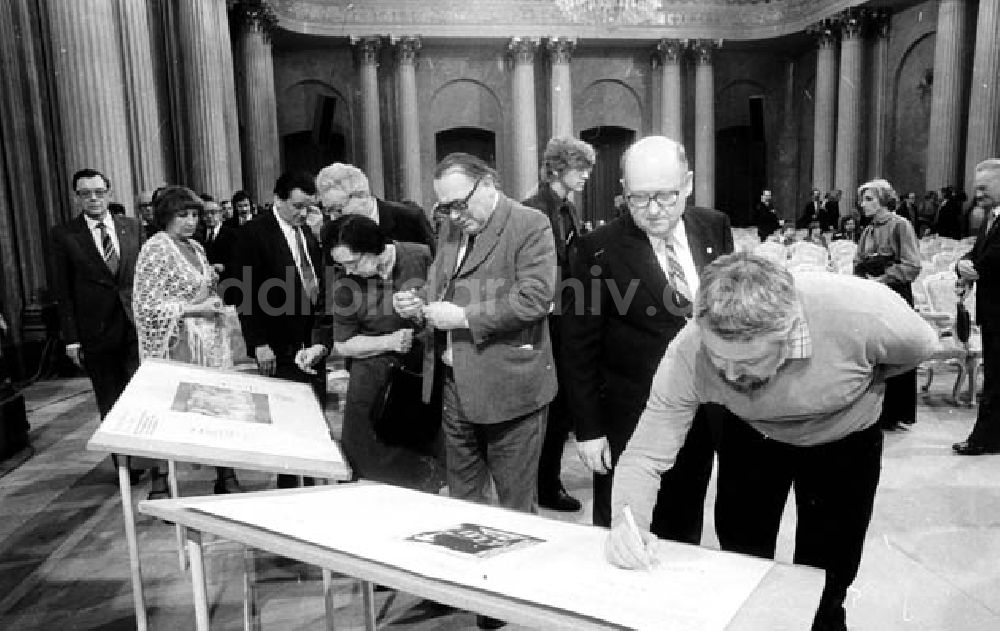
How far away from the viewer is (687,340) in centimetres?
179

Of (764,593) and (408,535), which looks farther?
(408,535)

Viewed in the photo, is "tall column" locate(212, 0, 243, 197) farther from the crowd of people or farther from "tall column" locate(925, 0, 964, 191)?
"tall column" locate(925, 0, 964, 191)

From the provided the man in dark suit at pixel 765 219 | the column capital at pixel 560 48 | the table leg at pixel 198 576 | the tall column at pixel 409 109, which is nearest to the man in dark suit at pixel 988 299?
the table leg at pixel 198 576

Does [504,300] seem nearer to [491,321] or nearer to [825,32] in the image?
[491,321]

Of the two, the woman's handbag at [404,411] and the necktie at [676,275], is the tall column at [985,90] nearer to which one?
the necktie at [676,275]

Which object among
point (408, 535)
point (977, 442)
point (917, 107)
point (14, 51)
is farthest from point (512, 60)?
point (408, 535)

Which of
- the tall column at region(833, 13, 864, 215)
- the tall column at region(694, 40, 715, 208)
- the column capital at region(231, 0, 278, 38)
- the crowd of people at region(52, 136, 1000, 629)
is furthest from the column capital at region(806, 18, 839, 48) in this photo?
the crowd of people at region(52, 136, 1000, 629)

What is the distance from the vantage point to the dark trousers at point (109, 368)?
454 cm

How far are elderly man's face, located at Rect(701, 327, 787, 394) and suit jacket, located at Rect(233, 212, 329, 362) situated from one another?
8.57 feet

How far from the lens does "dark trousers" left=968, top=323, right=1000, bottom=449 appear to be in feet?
15.5

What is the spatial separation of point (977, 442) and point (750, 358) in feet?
13.8

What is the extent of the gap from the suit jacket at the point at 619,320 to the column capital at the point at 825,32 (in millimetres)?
19479

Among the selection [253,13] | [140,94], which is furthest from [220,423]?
[253,13]

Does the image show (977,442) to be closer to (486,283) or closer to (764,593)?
(486,283)
